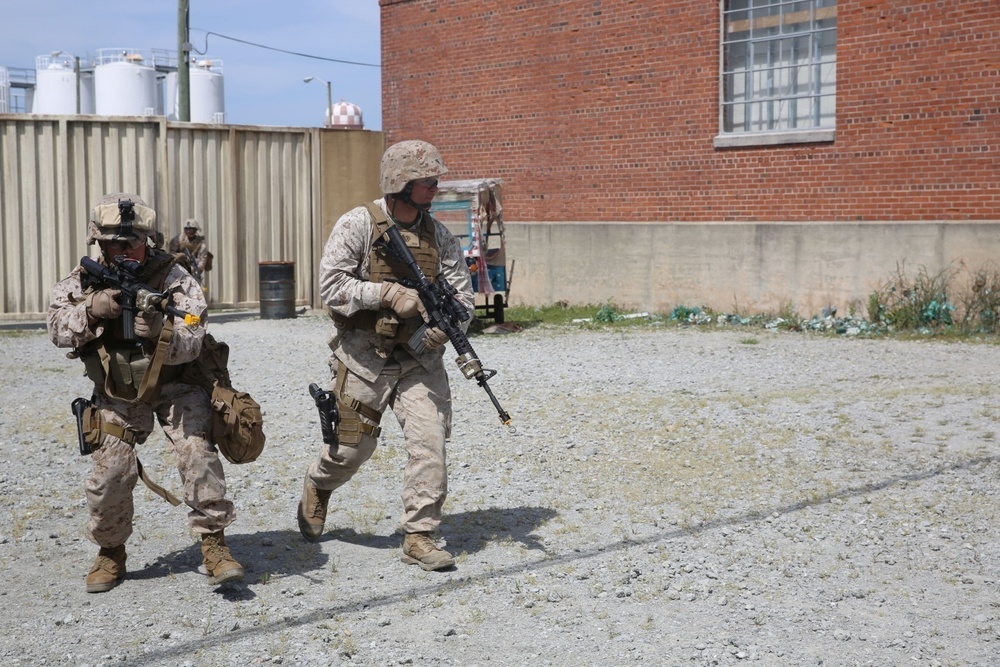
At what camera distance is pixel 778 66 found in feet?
53.6

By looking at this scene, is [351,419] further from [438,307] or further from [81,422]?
[81,422]

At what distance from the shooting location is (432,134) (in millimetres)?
20391

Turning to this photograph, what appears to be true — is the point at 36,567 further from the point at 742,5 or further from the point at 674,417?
the point at 742,5

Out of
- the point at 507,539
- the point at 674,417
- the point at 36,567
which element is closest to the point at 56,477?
the point at 36,567

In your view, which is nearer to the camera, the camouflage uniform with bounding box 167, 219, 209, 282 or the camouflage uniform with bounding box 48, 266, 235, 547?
the camouflage uniform with bounding box 48, 266, 235, 547

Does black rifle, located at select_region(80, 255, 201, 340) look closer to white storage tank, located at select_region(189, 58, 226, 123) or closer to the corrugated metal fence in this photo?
the corrugated metal fence

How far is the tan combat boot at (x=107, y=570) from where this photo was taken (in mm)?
5109

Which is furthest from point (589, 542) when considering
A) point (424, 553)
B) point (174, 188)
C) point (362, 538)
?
point (174, 188)

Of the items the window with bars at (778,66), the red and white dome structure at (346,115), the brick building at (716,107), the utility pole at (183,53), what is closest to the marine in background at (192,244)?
the brick building at (716,107)

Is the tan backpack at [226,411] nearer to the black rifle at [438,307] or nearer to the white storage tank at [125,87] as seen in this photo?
the black rifle at [438,307]

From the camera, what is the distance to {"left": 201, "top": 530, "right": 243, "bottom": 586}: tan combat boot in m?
4.98

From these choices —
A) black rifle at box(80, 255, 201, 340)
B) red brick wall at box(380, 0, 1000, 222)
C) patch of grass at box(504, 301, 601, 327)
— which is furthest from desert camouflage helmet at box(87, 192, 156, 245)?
red brick wall at box(380, 0, 1000, 222)

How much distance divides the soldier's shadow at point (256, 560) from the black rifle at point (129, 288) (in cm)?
117

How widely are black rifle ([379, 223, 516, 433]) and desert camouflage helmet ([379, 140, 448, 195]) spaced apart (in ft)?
0.67
